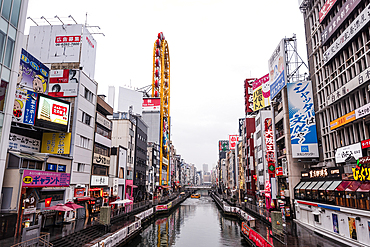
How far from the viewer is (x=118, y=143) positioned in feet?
208

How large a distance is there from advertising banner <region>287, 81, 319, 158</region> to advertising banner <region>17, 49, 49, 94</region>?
125 feet

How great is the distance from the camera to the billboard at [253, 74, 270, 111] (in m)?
68.4

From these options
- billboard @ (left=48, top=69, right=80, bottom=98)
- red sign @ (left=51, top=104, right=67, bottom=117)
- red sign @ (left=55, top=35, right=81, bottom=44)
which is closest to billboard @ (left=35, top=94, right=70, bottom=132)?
red sign @ (left=51, top=104, right=67, bottom=117)

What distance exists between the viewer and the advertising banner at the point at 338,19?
31688mm

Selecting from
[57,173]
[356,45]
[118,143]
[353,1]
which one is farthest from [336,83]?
[118,143]

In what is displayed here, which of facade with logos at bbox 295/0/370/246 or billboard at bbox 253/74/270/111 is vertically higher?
billboard at bbox 253/74/270/111

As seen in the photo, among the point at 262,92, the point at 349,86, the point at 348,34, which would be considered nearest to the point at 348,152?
the point at 349,86

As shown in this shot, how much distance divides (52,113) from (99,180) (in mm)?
17183

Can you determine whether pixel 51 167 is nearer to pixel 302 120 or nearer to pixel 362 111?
pixel 362 111

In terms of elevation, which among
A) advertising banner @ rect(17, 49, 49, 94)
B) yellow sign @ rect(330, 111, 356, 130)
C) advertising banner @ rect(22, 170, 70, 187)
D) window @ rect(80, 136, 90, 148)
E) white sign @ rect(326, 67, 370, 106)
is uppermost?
advertising banner @ rect(17, 49, 49, 94)

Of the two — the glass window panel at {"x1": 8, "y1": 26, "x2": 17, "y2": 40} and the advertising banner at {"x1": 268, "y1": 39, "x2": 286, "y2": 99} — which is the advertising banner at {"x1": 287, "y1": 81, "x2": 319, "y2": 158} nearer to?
the advertising banner at {"x1": 268, "y1": 39, "x2": 286, "y2": 99}

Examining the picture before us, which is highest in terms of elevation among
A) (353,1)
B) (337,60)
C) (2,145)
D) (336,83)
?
(353,1)

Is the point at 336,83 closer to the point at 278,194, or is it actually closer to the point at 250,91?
the point at 278,194

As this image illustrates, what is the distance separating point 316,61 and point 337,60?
20.9ft
